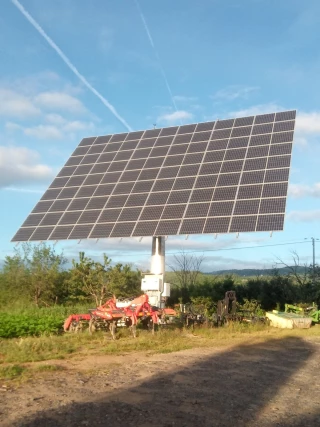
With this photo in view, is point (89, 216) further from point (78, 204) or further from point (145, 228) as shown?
point (145, 228)

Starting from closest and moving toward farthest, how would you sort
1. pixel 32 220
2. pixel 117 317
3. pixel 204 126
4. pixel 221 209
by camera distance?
pixel 117 317
pixel 221 209
pixel 32 220
pixel 204 126

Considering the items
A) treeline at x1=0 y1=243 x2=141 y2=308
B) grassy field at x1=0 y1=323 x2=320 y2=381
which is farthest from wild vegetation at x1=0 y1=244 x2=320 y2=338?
grassy field at x1=0 y1=323 x2=320 y2=381

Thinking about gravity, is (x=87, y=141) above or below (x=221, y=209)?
above

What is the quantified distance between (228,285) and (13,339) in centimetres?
1620

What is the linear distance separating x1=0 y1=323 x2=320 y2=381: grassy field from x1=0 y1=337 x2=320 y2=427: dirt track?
0.74 m

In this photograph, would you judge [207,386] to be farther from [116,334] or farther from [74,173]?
[74,173]

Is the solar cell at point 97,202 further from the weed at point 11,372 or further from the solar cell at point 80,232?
the weed at point 11,372

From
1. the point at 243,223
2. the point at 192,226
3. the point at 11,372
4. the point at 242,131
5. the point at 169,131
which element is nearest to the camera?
the point at 11,372

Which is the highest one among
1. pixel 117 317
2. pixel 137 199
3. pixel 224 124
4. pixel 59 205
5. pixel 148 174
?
pixel 224 124

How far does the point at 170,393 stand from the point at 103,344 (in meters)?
6.17

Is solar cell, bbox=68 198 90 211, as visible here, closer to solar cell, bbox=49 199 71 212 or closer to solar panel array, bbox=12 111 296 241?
solar panel array, bbox=12 111 296 241

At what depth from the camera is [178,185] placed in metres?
20.2

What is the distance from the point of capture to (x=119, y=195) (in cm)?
2108

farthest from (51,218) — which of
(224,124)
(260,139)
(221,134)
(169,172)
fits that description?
(260,139)
